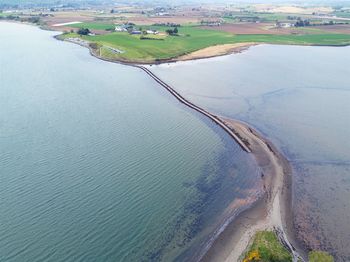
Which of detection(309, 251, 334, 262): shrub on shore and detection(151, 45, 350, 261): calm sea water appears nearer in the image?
detection(309, 251, 334, 262): shrub on shore

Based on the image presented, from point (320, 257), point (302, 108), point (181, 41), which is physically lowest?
point (181, 41)

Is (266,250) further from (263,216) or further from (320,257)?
(263,216)

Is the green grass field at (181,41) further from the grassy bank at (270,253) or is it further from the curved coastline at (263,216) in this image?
the grassy bank at (270,253)

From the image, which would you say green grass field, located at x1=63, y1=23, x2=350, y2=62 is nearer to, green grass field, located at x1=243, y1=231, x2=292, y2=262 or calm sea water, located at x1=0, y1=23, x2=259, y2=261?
calm sea water, located at x1=0, y1=23, x2=259, y2=261

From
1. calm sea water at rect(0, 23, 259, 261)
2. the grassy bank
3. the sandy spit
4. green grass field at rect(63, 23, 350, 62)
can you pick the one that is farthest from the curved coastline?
green grass field at rect(63, 23, 350, 62)

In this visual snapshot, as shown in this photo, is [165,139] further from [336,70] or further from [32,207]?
[336,70]

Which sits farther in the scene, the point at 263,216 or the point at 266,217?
the point at 263,216

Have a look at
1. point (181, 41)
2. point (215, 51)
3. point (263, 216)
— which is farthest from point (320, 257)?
point (181, 41)

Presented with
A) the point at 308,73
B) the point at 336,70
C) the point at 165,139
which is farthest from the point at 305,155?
the point at 336,70
